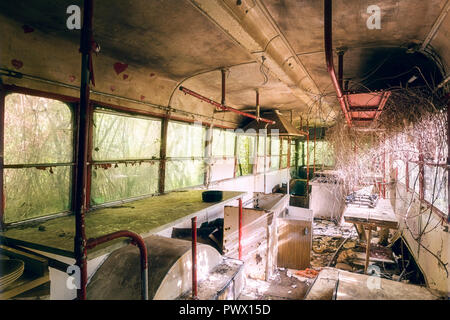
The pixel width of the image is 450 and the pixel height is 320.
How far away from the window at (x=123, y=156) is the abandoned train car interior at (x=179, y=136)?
0.02 m

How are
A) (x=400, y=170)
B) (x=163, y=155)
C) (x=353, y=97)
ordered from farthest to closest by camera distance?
(x=400, y=170), (x=163, y=155), (x=353, y=97)

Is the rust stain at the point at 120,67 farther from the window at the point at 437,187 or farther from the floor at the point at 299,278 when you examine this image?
the window at the point at 437,187

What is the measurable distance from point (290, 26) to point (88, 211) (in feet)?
10.2

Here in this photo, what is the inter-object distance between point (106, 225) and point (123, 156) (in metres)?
1.45

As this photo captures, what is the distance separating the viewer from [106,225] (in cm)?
226

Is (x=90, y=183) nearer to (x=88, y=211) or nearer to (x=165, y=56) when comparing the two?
(x=88, y=211)

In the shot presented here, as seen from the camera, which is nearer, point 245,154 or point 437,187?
point 437,187

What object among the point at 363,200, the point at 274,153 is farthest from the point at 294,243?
the point at 274,153

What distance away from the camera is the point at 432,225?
11.5ft

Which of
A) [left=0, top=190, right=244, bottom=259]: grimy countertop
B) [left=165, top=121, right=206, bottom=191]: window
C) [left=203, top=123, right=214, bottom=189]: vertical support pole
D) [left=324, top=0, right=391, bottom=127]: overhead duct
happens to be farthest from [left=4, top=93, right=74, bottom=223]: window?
[left=203, top=123, right=214, bottom=189]: vertical support pole

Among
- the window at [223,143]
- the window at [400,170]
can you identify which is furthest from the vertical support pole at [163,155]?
the window at [400,170]

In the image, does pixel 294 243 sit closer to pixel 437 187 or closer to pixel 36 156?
pixel 437 187
